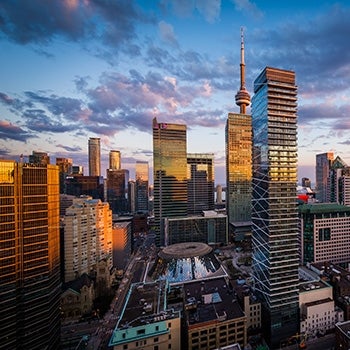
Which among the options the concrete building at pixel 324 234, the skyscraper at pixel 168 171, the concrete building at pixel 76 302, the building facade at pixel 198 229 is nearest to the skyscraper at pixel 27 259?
the concrete building at pixel 76 302

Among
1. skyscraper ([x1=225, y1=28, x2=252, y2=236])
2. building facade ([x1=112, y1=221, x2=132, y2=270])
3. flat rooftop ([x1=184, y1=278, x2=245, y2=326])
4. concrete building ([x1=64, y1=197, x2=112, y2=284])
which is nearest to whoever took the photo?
flat rooftop ([x1=184, y1=278, x2=245, y2=326])

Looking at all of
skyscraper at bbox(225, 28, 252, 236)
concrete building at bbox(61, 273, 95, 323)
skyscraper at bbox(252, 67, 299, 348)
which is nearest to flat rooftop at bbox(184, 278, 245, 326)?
skyscraper at bbox(252, 67, 299, 348)

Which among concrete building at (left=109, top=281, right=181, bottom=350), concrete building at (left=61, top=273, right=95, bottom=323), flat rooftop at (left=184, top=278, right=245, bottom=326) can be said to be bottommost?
concrete building at (left=61, top=273, right=95, bottom=323)

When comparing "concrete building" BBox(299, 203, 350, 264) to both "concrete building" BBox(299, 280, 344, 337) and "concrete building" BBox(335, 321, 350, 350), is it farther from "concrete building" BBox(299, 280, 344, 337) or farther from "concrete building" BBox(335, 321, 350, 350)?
"concrete building" BBox(335, 321, 350, 350)

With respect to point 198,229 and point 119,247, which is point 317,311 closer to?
point 119,247

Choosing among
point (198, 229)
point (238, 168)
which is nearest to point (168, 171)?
point (198, 229)

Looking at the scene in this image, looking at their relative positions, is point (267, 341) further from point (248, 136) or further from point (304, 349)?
point (248, 136)

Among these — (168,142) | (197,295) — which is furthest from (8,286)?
(168,142)
